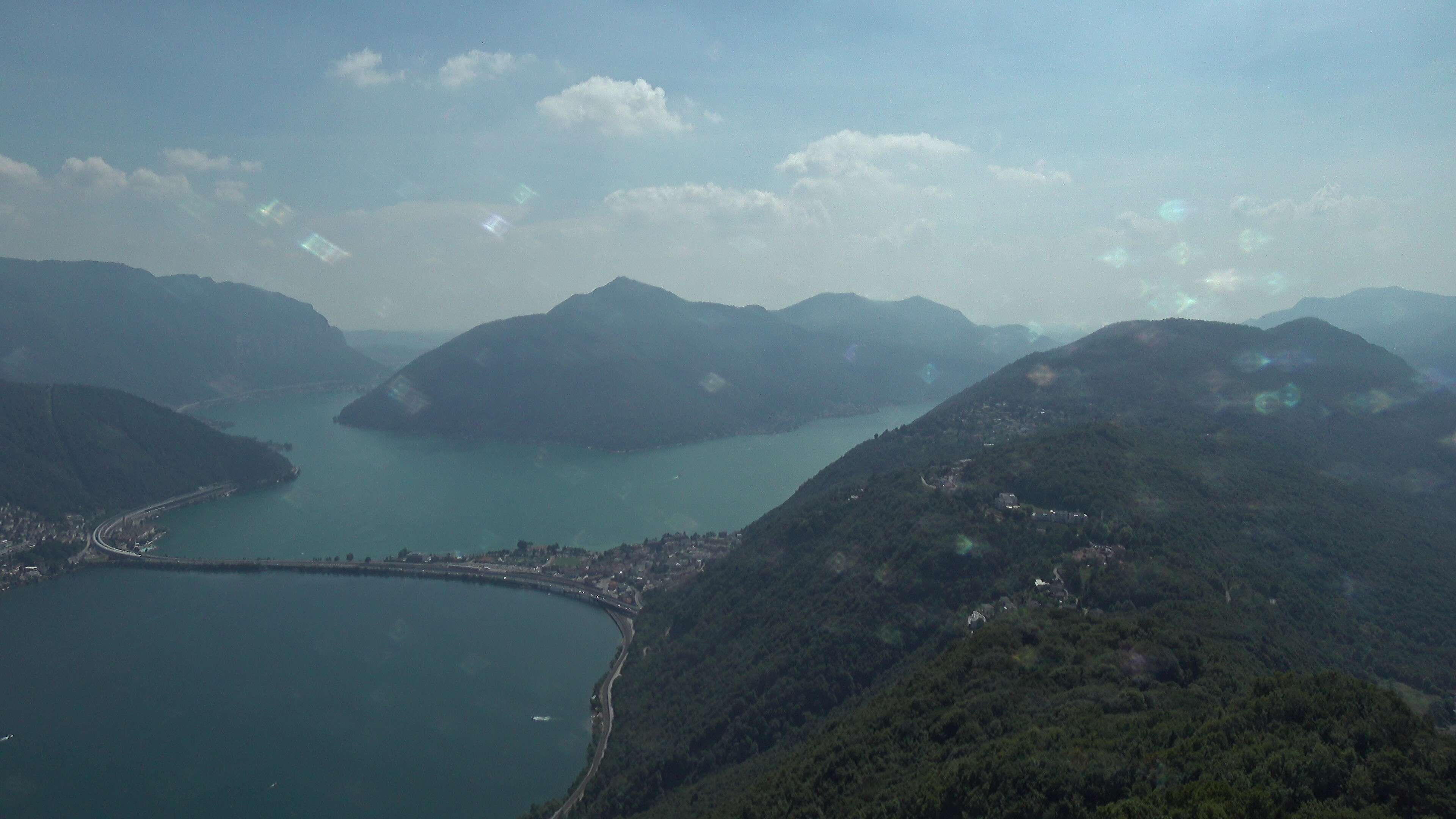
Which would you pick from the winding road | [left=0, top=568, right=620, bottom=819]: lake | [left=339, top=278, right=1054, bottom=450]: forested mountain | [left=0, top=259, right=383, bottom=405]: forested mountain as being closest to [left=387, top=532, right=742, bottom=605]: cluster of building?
the winding road

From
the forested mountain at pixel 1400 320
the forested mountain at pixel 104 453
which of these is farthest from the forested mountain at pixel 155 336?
the forested mountain at pixel 1400 320

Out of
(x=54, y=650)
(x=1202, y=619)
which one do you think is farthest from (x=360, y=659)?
(x=1202, y=619)

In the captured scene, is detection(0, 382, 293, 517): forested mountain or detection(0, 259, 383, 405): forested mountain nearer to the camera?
detection(0, 382, 293, 517): forested mountain

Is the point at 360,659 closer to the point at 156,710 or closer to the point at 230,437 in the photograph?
the point at 156,710

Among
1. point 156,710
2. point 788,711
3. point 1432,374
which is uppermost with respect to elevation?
point 1432,374

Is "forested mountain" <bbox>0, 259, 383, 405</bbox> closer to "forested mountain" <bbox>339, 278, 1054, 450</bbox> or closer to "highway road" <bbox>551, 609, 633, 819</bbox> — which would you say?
"forested mountain" <bbox>339, 278, 1054, 450</bbox>

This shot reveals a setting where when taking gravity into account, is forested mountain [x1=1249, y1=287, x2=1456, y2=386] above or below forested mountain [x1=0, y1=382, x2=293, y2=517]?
above

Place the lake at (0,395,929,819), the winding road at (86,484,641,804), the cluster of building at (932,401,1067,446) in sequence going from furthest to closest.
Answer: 1. the cluster of building at (932,401,1067,446)
2. the winding road at (86,484,641,804)
3. the lake at (0,395,929,819)
